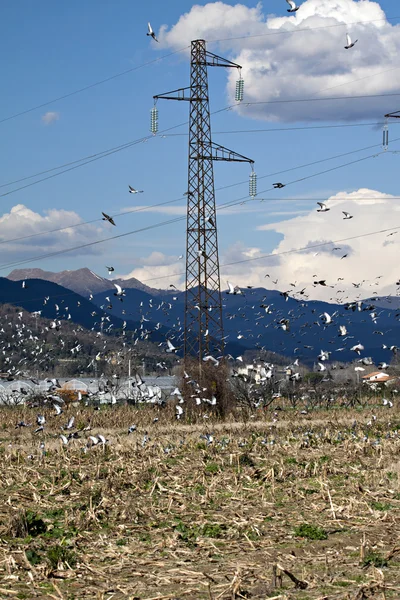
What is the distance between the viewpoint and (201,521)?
16562 millimetres

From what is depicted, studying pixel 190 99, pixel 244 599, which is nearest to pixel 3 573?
pixel 244 599

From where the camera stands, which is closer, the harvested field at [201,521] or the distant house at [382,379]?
the harvested field at [201,521]

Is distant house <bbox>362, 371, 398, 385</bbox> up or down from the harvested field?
up

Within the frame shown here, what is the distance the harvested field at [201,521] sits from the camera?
12427mm

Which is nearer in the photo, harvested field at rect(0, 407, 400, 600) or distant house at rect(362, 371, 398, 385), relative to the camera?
harvested field at rect(0, 407, 400, 600)

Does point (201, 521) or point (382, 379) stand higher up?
point (382, 379)

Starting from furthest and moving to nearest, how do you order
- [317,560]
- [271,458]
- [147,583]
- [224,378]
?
[224,378] < [271,458] < [317,560] < [147,583]

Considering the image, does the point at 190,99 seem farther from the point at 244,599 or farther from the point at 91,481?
the point at 244,599

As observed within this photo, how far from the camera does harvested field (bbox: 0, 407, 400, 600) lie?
40.8ft

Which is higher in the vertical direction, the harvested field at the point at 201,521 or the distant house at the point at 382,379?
the distant house at the point at 382,379

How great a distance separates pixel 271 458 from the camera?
2559cm

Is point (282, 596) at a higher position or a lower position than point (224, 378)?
lower

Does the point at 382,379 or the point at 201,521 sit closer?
the point at 201,521

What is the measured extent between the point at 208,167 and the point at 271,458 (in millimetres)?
25071
